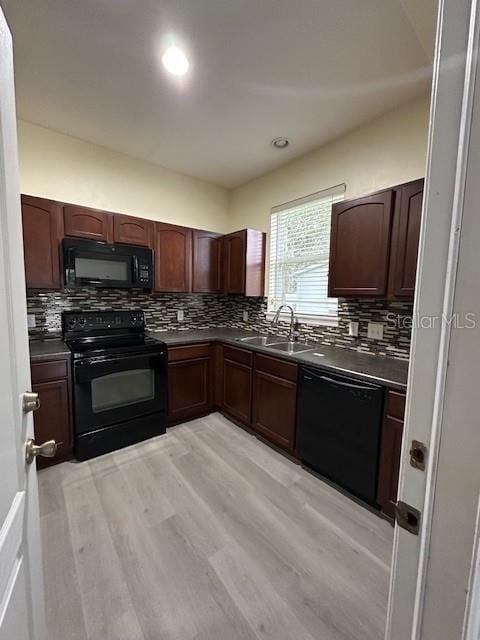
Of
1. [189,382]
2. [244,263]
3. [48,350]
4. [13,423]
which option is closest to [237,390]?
[189,382]

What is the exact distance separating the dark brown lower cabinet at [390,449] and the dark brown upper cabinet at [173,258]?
86.2 inches

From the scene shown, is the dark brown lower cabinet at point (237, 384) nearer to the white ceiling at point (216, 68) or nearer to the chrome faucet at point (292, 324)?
the chrome faucet at point (292, 324)

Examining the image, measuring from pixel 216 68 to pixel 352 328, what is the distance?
2069 mm

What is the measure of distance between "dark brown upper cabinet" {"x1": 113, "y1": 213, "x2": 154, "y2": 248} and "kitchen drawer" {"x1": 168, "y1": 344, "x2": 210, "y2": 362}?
106 cm

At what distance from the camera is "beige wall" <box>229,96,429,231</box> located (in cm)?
194

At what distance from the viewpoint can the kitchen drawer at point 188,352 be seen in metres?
2.62

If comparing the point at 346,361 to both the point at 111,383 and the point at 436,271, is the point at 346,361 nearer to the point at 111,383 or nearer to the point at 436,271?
the point at 436,271

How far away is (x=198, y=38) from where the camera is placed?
58.9 inches

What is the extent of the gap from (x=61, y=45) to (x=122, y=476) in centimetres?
275

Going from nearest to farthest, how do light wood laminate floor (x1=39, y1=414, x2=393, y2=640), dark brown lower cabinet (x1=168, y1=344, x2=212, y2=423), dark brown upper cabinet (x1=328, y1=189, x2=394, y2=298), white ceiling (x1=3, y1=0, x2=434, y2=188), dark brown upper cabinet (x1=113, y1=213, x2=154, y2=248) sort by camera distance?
light wood laminate floor (x1=39, y1=414, x2=393, y2=640)
white ceiling (x1=3, y1=0, x2=434, y2=188)
dark brown upper cabinet (x1=328, y1=189, x2=394, y2=298)
dark brown upper cabinet (x1=113, y1=213, x2=154, y2=248)
dark brown lower cabinet (x1=168, y1=344, x2=212, y2=423)

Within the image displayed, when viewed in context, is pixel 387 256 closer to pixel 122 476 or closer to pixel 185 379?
pixel 185 379

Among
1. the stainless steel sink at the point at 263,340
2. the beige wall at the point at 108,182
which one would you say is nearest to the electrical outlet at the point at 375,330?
the stainless steel sink at the point at 263,340

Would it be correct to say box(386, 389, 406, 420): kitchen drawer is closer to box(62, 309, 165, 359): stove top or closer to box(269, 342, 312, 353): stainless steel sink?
box(269, 342, 312, 353): stainless steel sink

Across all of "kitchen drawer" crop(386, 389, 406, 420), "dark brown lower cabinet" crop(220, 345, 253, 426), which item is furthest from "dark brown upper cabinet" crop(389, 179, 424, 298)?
"dark brown lower cabinet" crop(220, 345, 253, 426)
